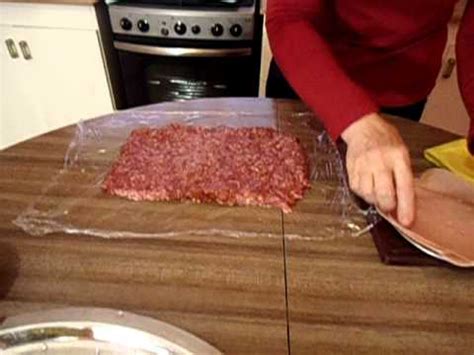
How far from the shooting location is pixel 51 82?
170 centimetres

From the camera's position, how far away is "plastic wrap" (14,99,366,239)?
0.66 meters

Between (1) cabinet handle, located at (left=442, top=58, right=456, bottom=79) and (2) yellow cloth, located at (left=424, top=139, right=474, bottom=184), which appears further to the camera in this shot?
(1) cabinet handle, located at (left=442, top=58, right=456, bottom=79)

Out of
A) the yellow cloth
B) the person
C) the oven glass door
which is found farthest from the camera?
the oven glass door

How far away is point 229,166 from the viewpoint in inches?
30.4

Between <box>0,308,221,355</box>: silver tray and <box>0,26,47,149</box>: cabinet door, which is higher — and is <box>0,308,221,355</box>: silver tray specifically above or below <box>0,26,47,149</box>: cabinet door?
above

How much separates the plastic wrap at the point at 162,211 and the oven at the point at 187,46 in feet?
2.48

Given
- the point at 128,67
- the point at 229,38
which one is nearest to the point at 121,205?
the point at 229,38

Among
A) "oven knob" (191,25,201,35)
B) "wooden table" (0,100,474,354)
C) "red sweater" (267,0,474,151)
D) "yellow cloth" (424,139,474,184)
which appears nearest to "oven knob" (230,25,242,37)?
"oven knob" (191,25,201,35)

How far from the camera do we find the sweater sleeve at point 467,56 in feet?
2.89

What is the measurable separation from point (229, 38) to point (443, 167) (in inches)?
36.0

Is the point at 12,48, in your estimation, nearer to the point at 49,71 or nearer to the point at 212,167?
the point at 49,71

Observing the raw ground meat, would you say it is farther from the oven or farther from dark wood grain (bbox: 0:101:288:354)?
the oven

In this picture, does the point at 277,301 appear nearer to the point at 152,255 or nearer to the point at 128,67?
the point at 152,255

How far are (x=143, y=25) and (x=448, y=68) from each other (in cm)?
95
